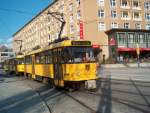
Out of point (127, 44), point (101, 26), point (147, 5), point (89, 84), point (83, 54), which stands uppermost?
point (147, 5)

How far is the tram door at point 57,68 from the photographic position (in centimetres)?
1825

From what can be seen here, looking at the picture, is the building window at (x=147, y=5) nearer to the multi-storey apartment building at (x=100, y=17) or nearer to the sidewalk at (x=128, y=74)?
the multi-storey apartment building at (x=100, y=17)

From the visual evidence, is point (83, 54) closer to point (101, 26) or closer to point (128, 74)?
point (128, 74)

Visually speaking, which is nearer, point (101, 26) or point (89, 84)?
point (89, 84)

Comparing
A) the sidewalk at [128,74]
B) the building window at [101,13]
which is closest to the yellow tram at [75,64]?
the sidewalk at [128,74]

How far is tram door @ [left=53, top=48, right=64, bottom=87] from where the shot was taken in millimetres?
18250

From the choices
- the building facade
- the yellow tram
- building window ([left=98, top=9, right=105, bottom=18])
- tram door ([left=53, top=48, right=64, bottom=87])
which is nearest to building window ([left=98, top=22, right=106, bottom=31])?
the building facade

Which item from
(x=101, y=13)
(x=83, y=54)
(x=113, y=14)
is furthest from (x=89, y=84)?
(x=113, y=14)

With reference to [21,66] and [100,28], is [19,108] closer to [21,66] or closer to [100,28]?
[21,66]

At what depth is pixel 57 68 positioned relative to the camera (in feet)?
61.8

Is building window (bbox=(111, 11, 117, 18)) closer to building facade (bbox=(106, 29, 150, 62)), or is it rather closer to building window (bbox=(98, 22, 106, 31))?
building window (bbox=(98, 22, 106, 31))

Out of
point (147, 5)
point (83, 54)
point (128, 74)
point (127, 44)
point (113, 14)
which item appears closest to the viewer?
point (83, 54)

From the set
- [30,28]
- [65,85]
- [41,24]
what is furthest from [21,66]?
[30,28]

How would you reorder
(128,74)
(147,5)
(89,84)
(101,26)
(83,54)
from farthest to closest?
(147,5) < (101,26) < (128,74) < (83,54) < (89,84)
